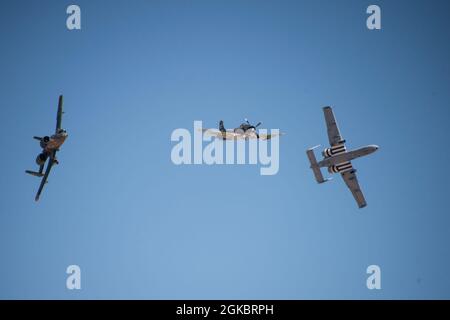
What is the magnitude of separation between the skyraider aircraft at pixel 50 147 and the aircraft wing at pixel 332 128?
34975mm

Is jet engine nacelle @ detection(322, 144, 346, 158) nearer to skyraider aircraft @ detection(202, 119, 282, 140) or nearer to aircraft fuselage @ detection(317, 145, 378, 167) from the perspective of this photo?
aircraft fuselage @ detection(317, 145, 378, 167)

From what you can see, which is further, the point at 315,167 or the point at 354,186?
the point at 354,186

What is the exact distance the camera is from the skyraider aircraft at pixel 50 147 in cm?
9081

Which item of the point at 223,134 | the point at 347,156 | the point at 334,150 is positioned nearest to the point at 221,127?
the point at 223,134

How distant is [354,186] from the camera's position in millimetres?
100000

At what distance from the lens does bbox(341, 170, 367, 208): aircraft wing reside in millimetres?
99000

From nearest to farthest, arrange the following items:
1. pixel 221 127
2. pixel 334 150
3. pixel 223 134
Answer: pixel 334 150 → pixel 223 134 → pixel 221 127

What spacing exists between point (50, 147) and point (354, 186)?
41299 mm

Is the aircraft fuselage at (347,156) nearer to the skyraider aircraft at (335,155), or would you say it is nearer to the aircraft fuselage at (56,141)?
the skyraider aircraft at (335,155)

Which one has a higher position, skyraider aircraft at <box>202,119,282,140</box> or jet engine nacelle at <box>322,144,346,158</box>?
skyraider aircraft at <box>202,119,282,140</box>

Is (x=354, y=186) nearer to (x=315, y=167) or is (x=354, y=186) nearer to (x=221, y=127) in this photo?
(x=315, y=167)

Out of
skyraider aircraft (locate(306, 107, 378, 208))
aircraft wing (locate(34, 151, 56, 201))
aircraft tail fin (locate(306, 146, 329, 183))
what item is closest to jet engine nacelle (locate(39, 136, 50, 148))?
aircraft wing (locate(34, 151, 56, 201))
